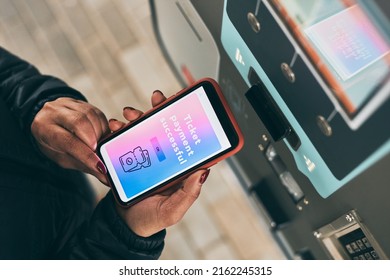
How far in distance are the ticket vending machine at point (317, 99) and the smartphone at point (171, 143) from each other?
0.08m

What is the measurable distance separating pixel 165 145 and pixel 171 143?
14 mm

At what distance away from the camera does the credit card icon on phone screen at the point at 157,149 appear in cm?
75

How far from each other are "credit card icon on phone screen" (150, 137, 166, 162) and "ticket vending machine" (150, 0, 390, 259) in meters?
0.20

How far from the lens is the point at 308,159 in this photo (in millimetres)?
588

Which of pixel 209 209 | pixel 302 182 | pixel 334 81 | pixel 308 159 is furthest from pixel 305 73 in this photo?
pixel 209 209

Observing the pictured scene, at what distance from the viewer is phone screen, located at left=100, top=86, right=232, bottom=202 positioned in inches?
27.7

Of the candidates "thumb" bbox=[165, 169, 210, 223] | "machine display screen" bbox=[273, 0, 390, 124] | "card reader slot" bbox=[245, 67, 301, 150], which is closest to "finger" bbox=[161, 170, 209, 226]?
"thumb" bbox=[165, 169, 210, 223]

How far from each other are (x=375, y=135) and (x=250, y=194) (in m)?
0.77

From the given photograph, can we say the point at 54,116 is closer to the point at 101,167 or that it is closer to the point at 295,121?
the point at 101,167

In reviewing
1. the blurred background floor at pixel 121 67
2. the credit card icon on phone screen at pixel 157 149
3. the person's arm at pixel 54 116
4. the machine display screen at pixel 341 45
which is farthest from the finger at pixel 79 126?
the blurred background floor at pixel 121 67

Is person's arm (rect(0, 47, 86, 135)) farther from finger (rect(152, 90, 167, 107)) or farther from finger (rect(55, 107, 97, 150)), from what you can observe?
finger (rect(152, 90, 167, 107))

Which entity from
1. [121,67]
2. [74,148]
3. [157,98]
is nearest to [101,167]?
[74,148]

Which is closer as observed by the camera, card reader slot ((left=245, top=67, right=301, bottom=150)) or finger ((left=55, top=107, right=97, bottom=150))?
card reader slot ((left=245, top=67, right=301, bottom=150))

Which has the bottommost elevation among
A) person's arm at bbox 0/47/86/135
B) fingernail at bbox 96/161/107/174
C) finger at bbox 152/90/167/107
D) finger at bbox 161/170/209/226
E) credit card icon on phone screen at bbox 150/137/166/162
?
finger at bbox 161/170/209/226
